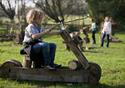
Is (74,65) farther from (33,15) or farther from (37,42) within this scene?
(33,15)

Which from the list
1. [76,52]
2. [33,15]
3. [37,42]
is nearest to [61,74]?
[76,52]

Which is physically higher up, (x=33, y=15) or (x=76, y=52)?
(x=33, y=15)

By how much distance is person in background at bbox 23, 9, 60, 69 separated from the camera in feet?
29.5

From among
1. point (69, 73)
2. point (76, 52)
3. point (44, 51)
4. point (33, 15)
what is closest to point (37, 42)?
point (44, 51)

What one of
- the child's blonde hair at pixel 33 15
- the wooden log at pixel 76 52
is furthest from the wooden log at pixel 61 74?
the child's blonde hair at pixel 33 15

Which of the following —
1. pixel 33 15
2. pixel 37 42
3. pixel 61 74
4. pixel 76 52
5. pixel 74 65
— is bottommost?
pixel 61 74

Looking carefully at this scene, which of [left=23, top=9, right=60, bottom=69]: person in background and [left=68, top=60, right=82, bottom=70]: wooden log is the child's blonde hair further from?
[left=68, top=60, right=82, bottom=70]: wooden log

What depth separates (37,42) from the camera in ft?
30.2

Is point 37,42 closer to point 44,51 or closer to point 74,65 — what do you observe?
point 44,51

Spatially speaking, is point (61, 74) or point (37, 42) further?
point (37, 42)

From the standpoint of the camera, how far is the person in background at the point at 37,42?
9.00 meters

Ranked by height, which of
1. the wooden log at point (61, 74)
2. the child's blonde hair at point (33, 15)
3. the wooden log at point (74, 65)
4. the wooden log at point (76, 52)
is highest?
the child's blonde hair at point (33, 15)

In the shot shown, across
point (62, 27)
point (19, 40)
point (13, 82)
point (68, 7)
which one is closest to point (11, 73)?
point (13, 82)

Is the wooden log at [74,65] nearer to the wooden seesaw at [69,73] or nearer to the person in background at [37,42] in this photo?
the wooden seesaw at [69,73]
